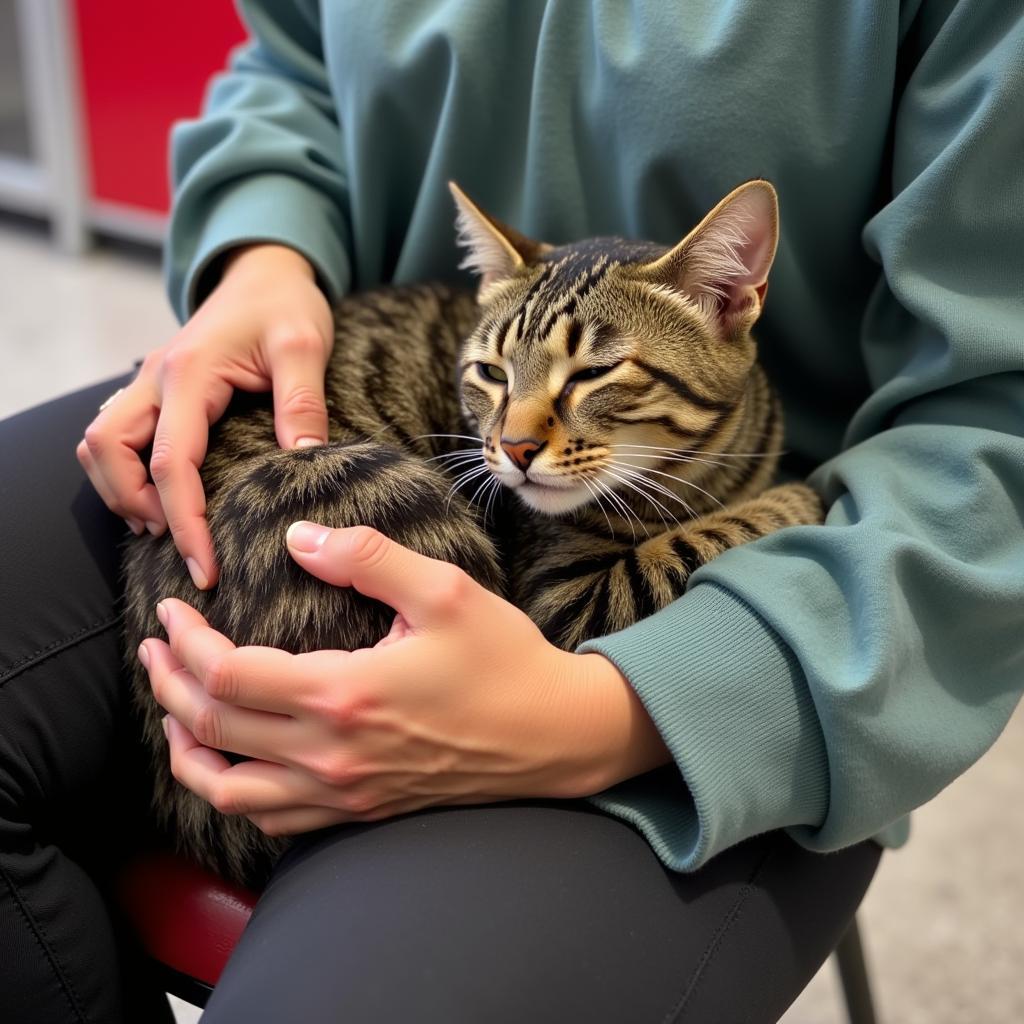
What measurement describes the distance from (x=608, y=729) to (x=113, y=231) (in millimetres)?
3005

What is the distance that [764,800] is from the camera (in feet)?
2.18

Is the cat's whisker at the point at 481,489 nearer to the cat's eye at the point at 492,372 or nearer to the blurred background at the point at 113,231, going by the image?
the cat's eye at the point at 492,372

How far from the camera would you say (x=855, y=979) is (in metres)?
1.00

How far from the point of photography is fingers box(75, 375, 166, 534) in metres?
0.83

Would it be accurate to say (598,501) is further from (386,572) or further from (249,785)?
(249,785)

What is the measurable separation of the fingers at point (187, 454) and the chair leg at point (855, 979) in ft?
2.24

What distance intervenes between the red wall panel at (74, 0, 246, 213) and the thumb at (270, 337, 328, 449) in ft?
6.62

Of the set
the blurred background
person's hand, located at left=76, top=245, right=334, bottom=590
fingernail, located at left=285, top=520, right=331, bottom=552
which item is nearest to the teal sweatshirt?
person's hand, located at left=76, top=245, right=334, bottom=590

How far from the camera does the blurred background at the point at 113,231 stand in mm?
1490

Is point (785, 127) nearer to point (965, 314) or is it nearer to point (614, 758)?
point (965, 314)

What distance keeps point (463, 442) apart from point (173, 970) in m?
0.54

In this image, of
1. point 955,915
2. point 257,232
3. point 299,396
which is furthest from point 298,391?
point 955,915

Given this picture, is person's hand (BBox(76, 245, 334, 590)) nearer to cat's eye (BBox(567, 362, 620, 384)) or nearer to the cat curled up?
the cat curled up

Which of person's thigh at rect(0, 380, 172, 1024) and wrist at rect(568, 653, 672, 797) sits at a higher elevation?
wrist at rect(568, 653, 672, 797)
